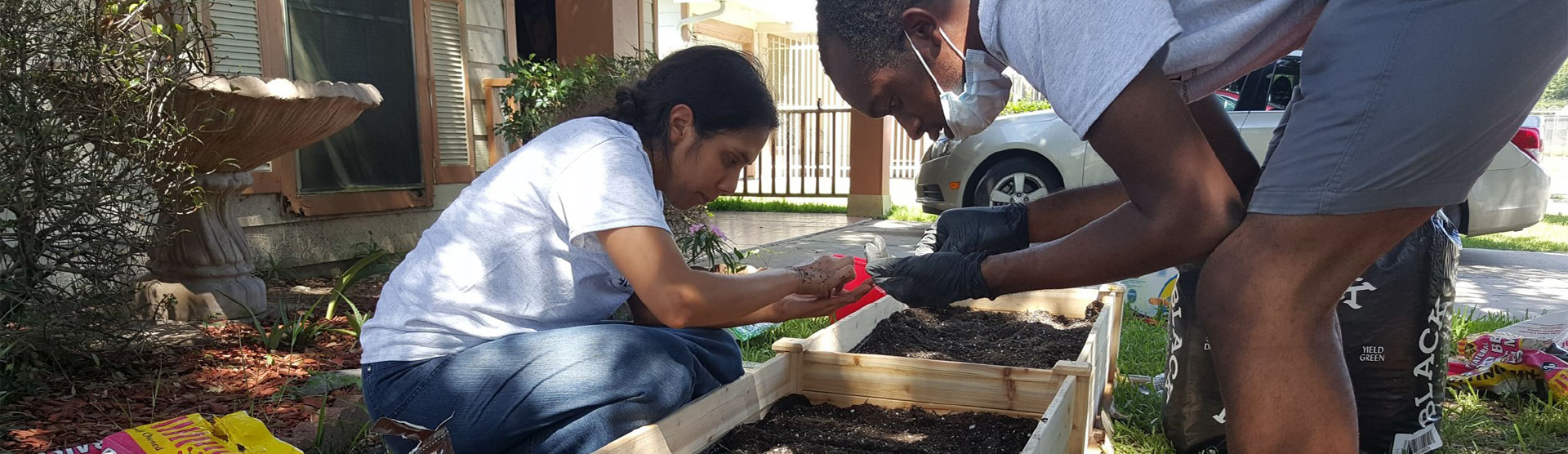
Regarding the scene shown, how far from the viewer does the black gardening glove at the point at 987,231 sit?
218 cm

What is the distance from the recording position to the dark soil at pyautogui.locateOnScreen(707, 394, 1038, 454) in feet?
6.95

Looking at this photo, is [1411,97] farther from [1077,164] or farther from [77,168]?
[1077,164]

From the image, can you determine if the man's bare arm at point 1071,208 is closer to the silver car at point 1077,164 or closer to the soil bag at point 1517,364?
the soil bag at point 1517,364

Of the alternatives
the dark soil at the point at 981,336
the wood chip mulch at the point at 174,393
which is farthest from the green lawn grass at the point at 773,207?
the wood chip mulch at the point at 174,393

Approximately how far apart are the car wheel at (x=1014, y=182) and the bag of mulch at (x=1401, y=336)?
486cm

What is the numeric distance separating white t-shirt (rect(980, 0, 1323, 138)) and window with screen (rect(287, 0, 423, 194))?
14.2ft

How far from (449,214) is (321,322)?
6.10ft

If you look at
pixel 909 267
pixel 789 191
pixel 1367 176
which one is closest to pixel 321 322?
pixel 909 267

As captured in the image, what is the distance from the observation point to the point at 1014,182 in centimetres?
721

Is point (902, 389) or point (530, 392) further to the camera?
point (902, 389)

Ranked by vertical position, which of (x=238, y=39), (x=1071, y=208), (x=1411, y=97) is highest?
(x=238, y=39)

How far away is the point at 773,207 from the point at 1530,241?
22.9 feet

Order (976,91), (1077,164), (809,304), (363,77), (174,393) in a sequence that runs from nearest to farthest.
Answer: (976,91) → (809,304) → (174,393) → (363,77) → (1077,164)

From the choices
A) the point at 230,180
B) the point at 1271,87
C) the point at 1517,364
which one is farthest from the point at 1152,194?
the point at 1271,87
